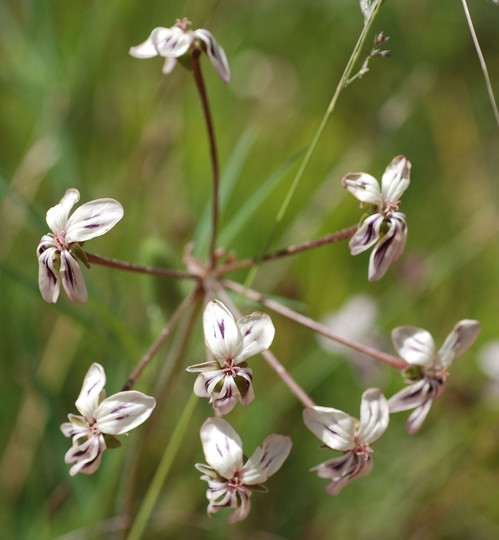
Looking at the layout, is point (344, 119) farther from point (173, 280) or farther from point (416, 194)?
point (173, 280)

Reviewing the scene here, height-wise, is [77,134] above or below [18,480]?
above

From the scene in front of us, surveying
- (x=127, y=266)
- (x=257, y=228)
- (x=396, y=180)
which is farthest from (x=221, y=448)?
(x=257, y=228)

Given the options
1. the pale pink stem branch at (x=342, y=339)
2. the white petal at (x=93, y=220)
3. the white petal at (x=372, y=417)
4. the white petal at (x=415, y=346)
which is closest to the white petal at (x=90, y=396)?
the white petal at (x=93, y=220)

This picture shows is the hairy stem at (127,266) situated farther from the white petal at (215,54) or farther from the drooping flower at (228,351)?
the white petal at (215,54)

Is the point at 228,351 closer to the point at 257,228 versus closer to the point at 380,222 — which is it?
the point at 380,222

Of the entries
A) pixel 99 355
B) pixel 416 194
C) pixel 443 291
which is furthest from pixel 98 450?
pixel 416 194
